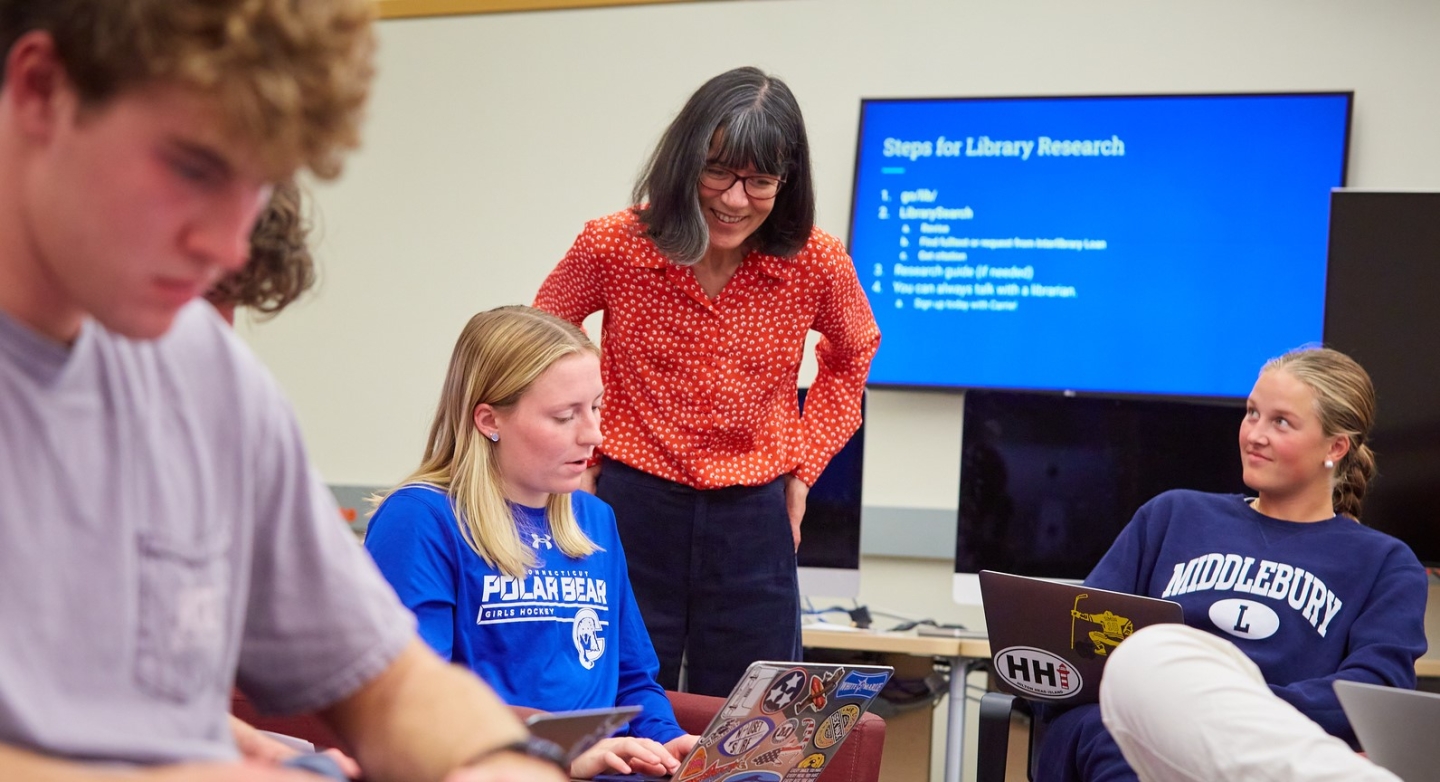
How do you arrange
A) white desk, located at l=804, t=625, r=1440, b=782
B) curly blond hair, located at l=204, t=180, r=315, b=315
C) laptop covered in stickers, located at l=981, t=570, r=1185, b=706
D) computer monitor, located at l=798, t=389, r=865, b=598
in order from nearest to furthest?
curly blond hair, located at l=204, t=180, r=315, b=315 < laptop covered in stickers, located at l=981, t=570, r=1185, b=706 < white desk, located at l=804, t=625, r=1440, b=782 < computer monitor, located at l=798, t=389, r=865, b=598

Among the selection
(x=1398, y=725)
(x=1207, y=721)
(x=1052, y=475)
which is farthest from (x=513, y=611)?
(x=1052, y=475)

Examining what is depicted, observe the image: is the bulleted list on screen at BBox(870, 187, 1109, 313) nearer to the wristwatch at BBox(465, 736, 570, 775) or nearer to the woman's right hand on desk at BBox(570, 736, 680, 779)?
the woman's right hand on desk at BBox(570, 736, 680, 779)

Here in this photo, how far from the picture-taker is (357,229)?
4375mm

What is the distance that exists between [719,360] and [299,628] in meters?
1.54

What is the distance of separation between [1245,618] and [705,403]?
97cm

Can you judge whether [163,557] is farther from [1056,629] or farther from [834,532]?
[834,532]

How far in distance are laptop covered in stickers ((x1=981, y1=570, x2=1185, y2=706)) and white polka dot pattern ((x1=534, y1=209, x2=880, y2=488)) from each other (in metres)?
0.50

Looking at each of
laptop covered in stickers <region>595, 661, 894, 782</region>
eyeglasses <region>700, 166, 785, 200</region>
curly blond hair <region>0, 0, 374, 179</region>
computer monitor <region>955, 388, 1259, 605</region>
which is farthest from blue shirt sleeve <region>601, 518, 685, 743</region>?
curly blond hair <region>0, 0, 374, 179</region>

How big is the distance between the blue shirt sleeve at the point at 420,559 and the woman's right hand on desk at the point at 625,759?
230 mm

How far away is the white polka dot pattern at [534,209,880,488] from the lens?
2.33m

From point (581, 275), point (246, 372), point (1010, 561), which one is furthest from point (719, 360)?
point (246, 372)

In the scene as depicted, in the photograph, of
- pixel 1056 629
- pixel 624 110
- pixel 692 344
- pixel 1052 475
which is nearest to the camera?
pixel 1056 629

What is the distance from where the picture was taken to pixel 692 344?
2328 millimetres

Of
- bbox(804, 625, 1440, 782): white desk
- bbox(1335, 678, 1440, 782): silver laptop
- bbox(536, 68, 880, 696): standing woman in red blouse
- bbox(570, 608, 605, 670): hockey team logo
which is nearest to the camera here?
bbox(1335, 678, 1440, 782): silver laptop
